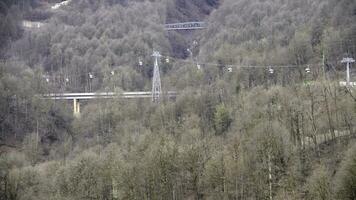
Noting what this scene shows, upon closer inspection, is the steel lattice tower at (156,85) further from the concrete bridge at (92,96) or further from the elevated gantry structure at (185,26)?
the elevated gantry structure at (185,26)

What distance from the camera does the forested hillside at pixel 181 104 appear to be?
42.3m

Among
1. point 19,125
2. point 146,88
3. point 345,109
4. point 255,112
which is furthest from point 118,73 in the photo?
point 345,109

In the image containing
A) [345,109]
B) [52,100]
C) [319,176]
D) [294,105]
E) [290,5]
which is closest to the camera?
[319,176]

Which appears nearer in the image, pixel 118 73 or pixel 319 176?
pixel 319 176

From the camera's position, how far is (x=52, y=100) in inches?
3019

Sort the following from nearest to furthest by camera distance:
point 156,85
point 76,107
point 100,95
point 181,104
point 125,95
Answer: point 181,104 → point 156,85 → point 125,95 → point 100,95 → point 76,107

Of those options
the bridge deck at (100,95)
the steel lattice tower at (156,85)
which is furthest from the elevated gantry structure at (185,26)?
the steel lattice tower at (156,85)

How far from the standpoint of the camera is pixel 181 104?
6725 cm

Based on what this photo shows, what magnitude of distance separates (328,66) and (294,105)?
17.8 m

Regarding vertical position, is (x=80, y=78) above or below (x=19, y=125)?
above

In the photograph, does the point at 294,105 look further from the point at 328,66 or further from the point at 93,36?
the point at 93,36

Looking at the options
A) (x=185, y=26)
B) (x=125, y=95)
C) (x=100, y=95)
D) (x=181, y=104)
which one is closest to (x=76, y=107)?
(x=100, y=95)

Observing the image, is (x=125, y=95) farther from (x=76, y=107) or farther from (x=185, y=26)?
(x=185, y=26)

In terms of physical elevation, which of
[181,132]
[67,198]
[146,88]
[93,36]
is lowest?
[67,198]
